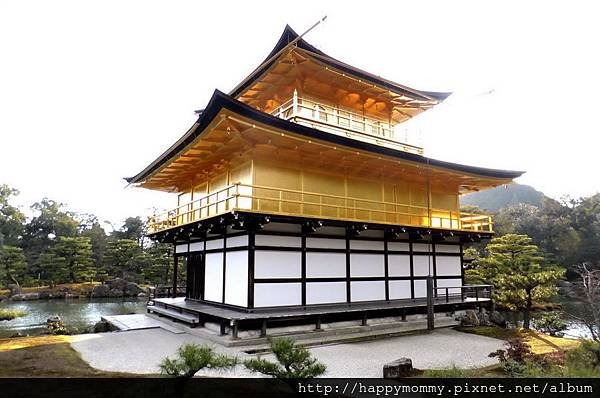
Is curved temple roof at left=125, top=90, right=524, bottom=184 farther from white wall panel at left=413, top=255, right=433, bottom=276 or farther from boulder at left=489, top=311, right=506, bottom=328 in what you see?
boulder at left=489, top=311, right=506, bottom=328

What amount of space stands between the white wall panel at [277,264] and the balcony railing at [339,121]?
5076 millimetres

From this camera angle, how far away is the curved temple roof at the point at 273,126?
31.1ft

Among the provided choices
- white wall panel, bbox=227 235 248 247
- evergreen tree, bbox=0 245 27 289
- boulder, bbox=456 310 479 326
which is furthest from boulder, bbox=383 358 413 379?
evergreen tree, bbox=0 245 27 289

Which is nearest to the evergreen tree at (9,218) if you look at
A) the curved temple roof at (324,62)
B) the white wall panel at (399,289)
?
the curved temple roof at (324,62)

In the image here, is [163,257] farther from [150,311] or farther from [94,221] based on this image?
[94,221]

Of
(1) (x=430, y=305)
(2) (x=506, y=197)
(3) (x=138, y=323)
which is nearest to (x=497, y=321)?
(1) (x=430, y=305)

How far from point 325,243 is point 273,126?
4525mm

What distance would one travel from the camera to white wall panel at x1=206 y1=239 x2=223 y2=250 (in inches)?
527

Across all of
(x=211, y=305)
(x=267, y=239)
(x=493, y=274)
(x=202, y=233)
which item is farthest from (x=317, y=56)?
(x=493, y=274)

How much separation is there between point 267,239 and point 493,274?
13030 mm

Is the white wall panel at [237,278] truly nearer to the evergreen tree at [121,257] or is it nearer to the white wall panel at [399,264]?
the white wall panel at [399,264]

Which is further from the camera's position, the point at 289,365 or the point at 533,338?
the point at 533,338

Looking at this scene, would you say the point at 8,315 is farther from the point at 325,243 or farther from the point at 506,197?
the point at 506,197

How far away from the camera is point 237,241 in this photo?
12.1 meters
